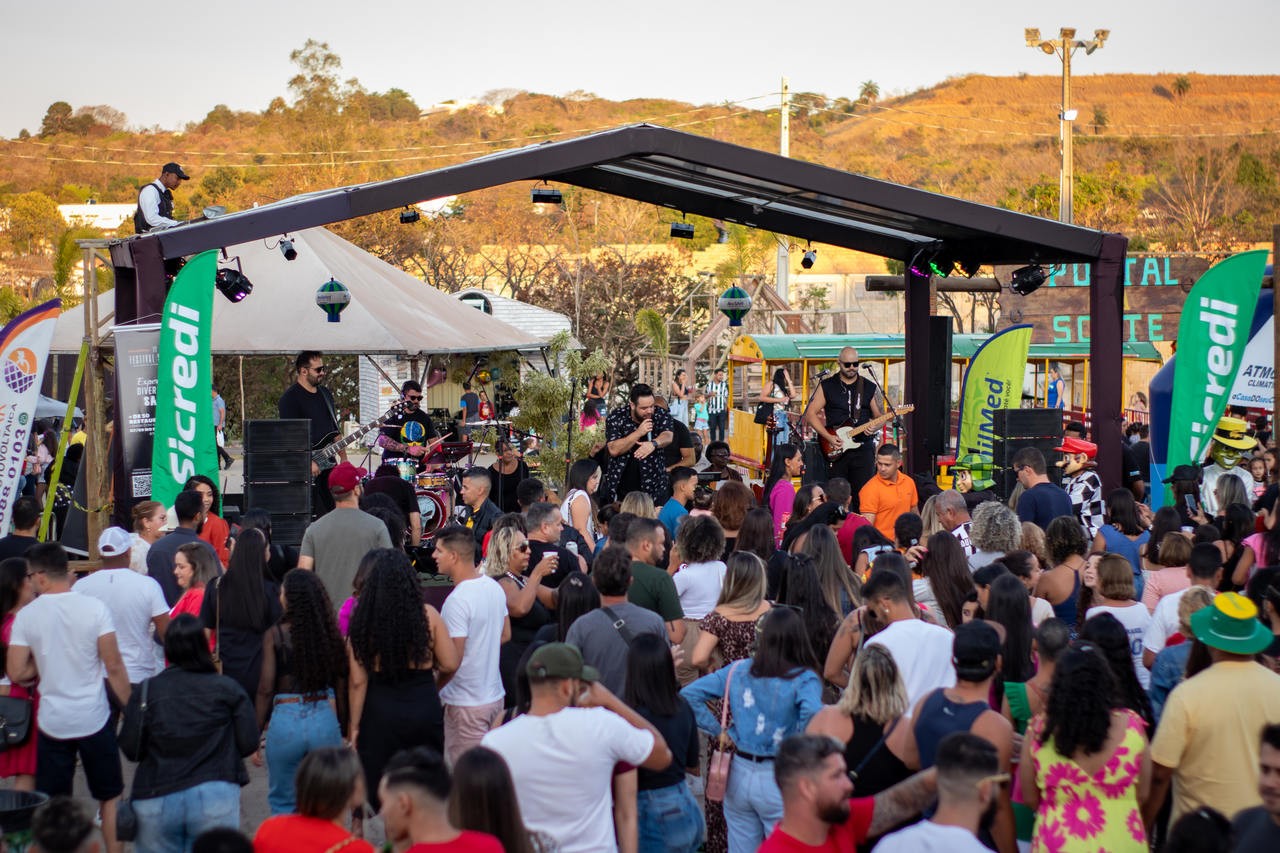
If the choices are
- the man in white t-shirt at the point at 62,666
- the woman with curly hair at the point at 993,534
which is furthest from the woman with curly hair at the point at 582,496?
the man in white t-shirt at the point at 62,666

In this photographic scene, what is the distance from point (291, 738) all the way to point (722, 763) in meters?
1.73

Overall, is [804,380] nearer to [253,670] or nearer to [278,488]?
[278,488]

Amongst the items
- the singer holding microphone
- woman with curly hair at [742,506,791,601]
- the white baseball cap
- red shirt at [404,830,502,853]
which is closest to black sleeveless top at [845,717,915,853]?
red shirt at [404,830,502,853]

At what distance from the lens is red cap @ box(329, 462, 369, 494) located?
6809 mm

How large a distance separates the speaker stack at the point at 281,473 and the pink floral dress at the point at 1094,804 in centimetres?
737

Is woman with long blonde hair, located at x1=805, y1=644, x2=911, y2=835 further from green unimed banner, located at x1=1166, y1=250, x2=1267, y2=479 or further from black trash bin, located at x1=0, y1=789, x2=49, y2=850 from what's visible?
green unimed banner, located at x1=1166, y1=250, x2=1267, y2=479

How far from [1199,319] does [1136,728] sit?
7155 millimetres

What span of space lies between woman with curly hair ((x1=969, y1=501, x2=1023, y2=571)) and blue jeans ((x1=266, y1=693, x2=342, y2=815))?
3351 millimetres

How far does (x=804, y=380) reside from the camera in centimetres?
1998

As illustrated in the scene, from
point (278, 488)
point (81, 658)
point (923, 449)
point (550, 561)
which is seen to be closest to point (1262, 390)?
point (923, 449)

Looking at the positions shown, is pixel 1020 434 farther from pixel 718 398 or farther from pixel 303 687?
pixel 718 398

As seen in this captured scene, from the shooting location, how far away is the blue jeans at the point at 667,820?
4434mm

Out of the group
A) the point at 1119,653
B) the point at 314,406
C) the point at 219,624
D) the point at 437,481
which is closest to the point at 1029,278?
the point at 437,481

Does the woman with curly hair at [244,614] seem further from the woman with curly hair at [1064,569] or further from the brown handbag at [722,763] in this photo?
the woman with curly hair at [1064,569]
